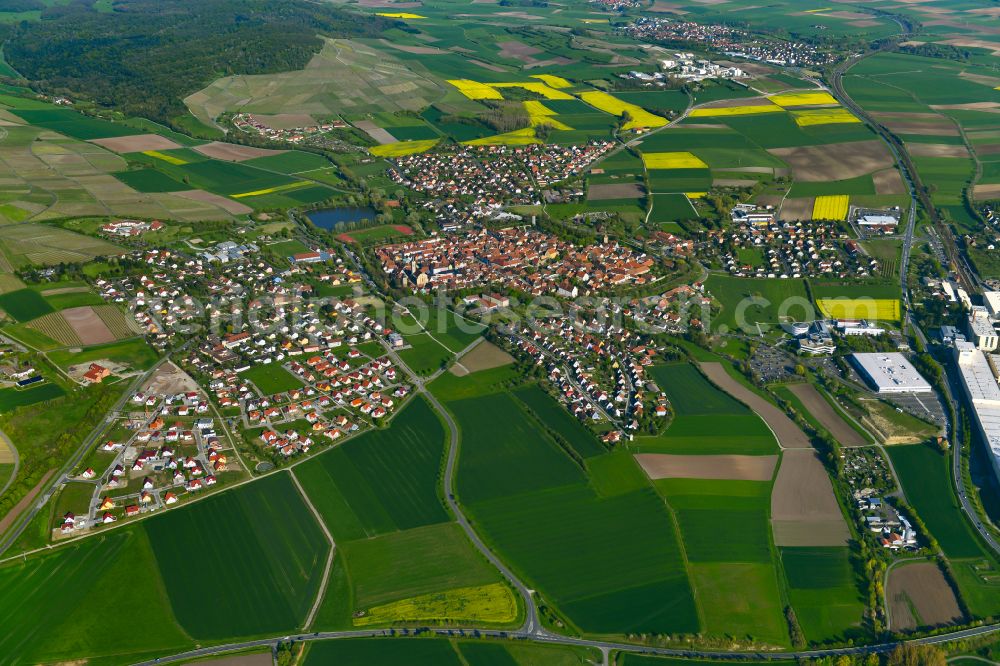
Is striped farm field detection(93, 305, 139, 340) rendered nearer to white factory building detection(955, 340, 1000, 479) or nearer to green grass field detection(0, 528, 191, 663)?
green grass field detection(0, 528, 191, 663)

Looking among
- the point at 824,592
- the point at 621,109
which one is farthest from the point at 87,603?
the point at 621,109

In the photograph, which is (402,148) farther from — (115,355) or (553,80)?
(115,355)

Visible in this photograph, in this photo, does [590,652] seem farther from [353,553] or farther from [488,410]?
[488,410]

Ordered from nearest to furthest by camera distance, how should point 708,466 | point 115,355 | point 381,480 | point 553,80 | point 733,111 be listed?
1. point 381,480
2. point 708,466
3. point 115,355
4. point 733,111
5. point 553,80

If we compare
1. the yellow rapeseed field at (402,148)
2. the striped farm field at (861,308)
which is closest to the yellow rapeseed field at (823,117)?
the yellow rapeseed field at (402,148)

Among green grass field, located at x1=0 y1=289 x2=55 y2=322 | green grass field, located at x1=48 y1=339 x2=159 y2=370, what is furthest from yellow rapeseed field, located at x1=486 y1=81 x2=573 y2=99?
green grass field, located at x1=48 y1=339 x2=159 y2=370

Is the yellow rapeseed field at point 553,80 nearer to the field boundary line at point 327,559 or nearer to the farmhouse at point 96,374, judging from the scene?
the farmhouse at point 96,374
